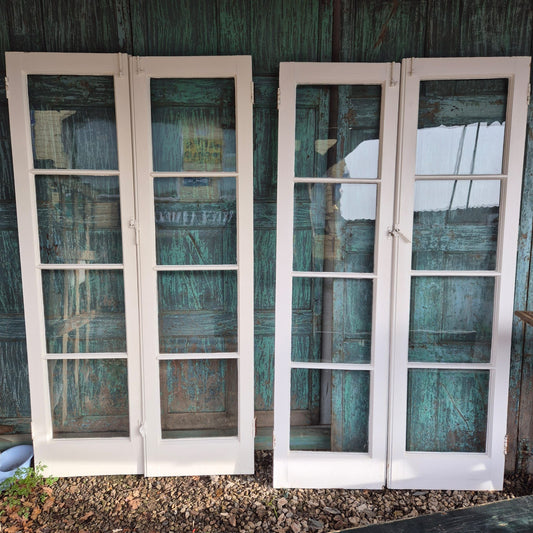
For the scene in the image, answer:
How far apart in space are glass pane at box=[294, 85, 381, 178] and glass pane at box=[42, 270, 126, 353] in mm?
1286

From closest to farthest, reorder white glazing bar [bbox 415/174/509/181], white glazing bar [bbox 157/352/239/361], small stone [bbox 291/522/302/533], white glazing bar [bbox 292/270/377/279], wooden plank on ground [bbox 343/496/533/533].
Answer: wooden plank on ground [bbox 343/496/533/533]
small stone [bbox 291/522/302/533]
white glazing bar [bbox 415/174/509/181]
white glazing bar [bbox 292/270/377/279]
white glazing bar [bbox 157/352/239/361]

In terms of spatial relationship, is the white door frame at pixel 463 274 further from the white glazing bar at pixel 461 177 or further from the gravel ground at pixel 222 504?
the gravel ground at pixel 222 504

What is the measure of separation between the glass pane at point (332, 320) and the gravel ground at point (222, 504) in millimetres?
768

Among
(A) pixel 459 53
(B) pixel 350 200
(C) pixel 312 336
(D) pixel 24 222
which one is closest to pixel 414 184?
(B) pixel 350 200

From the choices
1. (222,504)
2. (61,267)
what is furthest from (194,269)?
(222,504)

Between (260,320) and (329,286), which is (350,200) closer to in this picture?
(329,286)

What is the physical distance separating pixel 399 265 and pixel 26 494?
242 centimetres

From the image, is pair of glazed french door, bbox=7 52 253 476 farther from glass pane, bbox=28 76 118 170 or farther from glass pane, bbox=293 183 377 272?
glass pane, bbox=293 183 377 272

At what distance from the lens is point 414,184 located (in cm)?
209

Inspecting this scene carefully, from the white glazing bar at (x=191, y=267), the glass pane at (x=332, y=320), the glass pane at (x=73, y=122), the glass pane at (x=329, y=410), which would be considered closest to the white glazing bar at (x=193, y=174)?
the glass pane at (x=73, y=122)

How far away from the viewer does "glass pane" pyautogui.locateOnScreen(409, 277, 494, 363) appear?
2213 millimetres

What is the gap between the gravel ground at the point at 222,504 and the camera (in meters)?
2.02

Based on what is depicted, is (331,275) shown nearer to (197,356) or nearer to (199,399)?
(197,356)

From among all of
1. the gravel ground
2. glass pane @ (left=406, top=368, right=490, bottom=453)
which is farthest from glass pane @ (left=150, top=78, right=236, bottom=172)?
the gravel ground
